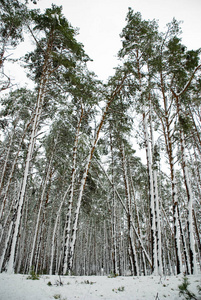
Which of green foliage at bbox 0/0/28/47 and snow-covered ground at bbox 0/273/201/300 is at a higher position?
green foliage at bbox 0/0/28/47

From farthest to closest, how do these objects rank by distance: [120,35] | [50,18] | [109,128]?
[109,128] < [120,35] < [50,18]

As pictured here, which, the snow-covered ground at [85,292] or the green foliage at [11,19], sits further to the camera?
the green foliage at [11,19]

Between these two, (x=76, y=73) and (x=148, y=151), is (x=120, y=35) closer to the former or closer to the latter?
(x=76, y=73)

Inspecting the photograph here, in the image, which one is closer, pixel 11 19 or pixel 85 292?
pixel 85 292

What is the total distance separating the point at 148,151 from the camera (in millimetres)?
7918

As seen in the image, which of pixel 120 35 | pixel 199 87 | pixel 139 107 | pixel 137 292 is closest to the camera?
pixel 137 292

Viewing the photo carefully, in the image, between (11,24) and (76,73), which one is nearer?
(11,24)

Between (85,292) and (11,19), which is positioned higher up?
(11,19)

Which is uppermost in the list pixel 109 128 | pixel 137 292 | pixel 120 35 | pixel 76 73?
pixel 120 35

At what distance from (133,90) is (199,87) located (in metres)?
3.48

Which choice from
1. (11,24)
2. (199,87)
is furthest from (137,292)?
(11,24)

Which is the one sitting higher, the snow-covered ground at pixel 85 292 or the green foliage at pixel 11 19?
the green foliage at pixel 11 19

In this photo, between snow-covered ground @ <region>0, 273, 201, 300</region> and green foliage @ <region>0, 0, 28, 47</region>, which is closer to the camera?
snow-covered ground @ <region>0, 273, 201, 300</region>

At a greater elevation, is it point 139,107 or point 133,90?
point 133,90
